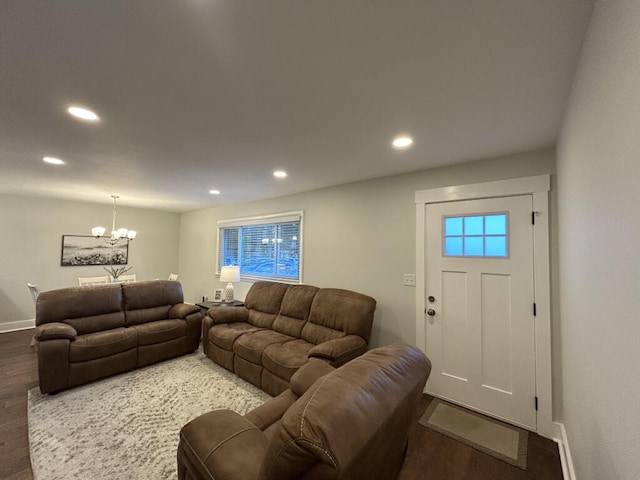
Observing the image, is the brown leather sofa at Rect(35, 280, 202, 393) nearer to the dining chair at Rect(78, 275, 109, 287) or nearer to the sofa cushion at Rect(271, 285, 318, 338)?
the sofa cushion at Rect(271, 285, 318, 338)

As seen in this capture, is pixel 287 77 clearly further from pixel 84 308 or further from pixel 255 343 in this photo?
pixel 84 308

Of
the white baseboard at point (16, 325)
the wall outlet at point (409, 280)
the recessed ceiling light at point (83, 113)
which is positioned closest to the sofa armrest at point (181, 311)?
the recessed ceiling light at point (83, 113)

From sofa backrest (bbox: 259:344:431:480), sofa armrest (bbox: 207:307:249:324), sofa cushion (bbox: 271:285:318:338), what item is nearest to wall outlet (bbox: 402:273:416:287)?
sofa cushion (bbox: 271:285:318:338)

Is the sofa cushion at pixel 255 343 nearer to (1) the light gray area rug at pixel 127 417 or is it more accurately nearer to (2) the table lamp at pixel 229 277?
(1) the light gray area rug at pixel 127 417

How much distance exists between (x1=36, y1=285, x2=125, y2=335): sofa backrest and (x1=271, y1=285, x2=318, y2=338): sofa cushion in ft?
7.24

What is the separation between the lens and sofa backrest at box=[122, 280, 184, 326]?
3.79m

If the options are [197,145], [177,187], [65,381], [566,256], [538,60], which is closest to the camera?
[538,60]

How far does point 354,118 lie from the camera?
6.10 ft

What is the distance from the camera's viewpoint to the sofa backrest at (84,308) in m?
3.17

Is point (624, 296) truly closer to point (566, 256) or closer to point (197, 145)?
point (566, 256)

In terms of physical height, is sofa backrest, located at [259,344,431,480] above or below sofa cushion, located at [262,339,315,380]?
above

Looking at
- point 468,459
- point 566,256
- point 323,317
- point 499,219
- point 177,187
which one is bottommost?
point 468,459

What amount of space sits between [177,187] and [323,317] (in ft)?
9.68

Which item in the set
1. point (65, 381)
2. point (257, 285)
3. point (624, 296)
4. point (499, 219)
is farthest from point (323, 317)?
point (65, 381)
